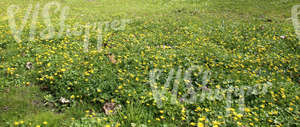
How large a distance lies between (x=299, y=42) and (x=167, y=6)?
13.1m

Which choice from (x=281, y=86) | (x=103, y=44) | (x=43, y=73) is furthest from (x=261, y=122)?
(x=103, y=44)

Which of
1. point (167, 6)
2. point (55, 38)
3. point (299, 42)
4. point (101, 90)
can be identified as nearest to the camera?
point (101, 90)

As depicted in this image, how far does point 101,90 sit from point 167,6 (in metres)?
16.5

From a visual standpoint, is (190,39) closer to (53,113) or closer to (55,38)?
(55,38)

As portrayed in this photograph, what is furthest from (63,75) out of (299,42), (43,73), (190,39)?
(299,42)

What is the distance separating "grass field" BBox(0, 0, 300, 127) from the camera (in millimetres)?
4023

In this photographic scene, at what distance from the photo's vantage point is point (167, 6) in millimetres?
19594

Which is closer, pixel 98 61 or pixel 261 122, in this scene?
pixel 261 122

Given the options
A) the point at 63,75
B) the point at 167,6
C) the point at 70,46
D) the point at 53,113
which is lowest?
the point at 53,113

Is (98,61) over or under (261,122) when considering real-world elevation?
over

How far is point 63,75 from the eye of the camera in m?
4.99

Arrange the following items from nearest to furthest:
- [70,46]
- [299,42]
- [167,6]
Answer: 1. [70,46]
2. [299,42]
3. [167,6]

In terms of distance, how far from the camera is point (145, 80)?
5.08 meters

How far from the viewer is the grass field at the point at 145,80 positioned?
13.2 feet
